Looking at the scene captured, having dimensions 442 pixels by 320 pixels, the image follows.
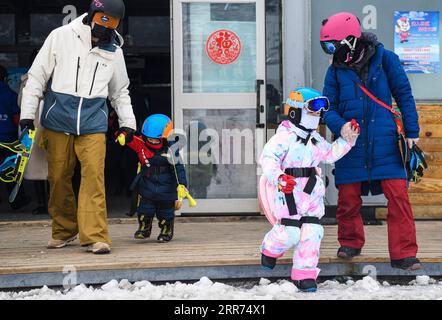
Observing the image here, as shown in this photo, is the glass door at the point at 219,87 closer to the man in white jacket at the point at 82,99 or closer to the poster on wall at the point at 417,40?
the poster on wall at the point at 417,40

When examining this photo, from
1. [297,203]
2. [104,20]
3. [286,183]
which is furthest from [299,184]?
[104,20]

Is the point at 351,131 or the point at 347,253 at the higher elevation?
the point at 351,131

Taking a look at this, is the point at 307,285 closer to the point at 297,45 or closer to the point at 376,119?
the point at 376,119

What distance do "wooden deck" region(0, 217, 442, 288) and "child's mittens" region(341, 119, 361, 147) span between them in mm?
806

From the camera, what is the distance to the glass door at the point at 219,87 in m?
7.82

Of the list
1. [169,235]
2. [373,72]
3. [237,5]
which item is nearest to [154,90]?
[237,5]

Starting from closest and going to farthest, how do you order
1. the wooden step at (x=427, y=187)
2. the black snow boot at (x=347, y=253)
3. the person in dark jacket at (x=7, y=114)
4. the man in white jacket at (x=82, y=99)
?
the black snow boot at (x=347, y=253)
the man in white jacket at (x=82, y=99)
the wooden step at (x=427, y=187)
the person in dark jacket at (x=7, y=114)

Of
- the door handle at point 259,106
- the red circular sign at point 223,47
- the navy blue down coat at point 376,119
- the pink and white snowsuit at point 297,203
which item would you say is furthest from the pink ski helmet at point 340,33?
the red circular sign at point 223,47

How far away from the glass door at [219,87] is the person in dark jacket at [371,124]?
2.31m

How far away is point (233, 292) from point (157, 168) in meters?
1.61

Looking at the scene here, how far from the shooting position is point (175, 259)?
5.45 meters

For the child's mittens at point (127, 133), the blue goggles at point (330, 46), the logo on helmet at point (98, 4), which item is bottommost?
the child's mittens at point (127, 133)

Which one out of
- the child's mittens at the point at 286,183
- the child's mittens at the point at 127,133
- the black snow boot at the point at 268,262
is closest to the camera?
the child's mittens at the point at 286,183
